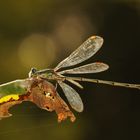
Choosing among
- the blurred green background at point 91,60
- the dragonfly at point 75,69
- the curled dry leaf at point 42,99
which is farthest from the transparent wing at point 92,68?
the blurred green background at point 91,60

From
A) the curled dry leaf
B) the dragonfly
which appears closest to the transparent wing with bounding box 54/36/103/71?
the dragonfly

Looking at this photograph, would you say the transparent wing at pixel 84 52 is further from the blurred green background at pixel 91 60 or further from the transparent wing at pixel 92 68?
the blurred green background at pixel 91 60

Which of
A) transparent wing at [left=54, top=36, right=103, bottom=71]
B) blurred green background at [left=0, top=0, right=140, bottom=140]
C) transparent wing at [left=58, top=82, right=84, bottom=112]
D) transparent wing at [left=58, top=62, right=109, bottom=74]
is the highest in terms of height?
transparent wing at [left=54, top=36, right=103, bottom=71]

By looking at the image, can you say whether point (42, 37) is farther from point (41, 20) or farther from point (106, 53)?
point (106, 53)

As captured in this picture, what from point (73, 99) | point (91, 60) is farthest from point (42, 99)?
point (91, 60)

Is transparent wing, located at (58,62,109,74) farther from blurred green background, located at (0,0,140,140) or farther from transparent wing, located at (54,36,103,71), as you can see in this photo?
blurred green background, located at (0,0,140,140)

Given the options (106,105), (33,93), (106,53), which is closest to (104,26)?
(106,53)

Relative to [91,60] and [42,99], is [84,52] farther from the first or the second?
[91,60]
